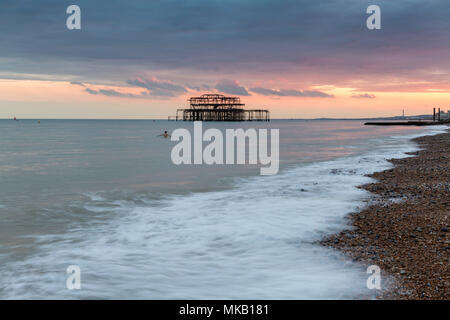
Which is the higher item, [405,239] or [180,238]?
[405,239]

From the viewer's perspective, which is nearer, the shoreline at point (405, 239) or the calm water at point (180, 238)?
the shoreline at point (405, 239)

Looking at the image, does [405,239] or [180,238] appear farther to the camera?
[180,238]

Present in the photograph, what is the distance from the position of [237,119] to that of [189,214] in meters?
133

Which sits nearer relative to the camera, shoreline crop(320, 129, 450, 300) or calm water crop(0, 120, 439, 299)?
shoreline crop(320, 129, 450, 300)

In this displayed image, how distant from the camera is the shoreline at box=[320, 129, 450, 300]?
4.14 m

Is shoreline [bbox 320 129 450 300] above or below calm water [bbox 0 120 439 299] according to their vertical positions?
above

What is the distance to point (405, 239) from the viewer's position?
18.4 feet

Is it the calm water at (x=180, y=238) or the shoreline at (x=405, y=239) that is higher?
the shoreline at (x=405, y=239)

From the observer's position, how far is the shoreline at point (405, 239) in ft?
13.6
